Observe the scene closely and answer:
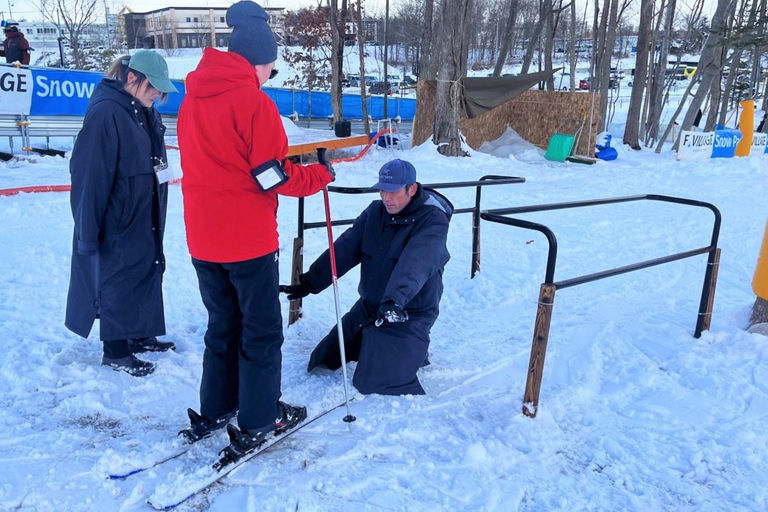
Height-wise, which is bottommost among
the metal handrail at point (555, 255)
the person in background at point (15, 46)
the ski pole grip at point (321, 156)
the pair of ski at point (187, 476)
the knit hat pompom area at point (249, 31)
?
the pair of ski at point (187, 476)

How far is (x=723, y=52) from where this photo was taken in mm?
16922

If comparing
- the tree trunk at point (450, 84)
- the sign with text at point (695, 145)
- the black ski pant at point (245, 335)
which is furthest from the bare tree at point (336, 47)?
the black ski pant at point (245, 335)

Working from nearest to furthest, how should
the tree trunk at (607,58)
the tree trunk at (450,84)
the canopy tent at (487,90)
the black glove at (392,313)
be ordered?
the black glove at (392,313) < the tree trunk at (450,84) < the canopy tent at (487,90) < the tree trunk at (607,58)

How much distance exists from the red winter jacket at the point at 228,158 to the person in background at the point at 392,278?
0.88m

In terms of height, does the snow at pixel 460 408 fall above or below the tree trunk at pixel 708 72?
below

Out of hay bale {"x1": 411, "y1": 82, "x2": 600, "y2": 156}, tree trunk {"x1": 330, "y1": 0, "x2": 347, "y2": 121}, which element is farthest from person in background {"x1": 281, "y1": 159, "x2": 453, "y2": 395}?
tree trunk {"x1": 330, "y1": 0, "x2": 347, "y2": 121}

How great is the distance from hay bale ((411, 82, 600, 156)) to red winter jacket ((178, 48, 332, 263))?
11.7m

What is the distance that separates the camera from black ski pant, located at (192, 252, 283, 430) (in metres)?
2.54

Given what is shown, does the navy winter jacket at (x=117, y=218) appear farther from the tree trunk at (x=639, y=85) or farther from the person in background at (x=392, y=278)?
the tree trunk at (x=639, y=85)

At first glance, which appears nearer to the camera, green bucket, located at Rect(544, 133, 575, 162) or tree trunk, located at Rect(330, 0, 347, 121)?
green bucket, located at Rect(544, 133, 575, 162)

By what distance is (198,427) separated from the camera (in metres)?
2.78

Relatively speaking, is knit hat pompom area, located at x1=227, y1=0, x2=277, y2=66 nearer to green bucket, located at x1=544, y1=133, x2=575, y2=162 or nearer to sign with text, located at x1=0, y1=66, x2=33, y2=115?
sign with text, located at x1=0, y1=66, x2=33, y2=115

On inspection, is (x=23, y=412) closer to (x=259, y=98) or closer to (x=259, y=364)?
(x=259, y=364)

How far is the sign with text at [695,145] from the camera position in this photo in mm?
13836
